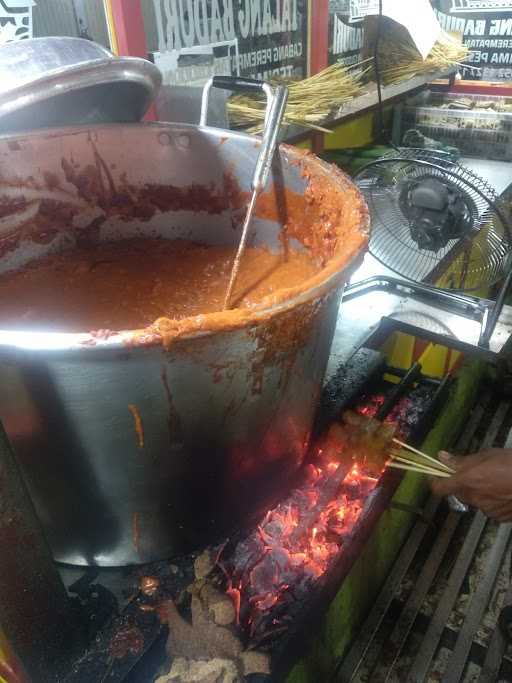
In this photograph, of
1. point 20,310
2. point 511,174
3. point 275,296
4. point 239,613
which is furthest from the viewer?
point 511,174

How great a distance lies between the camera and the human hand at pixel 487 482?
4.22 ft

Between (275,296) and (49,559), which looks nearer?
(275,296)

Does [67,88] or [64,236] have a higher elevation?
[67,88]

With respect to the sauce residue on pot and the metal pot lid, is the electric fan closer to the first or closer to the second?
Answer: the sauce residue on pot

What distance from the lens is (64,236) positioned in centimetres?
168

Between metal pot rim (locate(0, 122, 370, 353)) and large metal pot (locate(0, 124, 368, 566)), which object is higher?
metal pot rim (locate(0, 122, 370, 353))

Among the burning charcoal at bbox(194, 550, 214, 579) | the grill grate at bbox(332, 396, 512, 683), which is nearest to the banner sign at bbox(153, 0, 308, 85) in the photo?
the burning charcoal at bbox(194, 550, 214, 579)

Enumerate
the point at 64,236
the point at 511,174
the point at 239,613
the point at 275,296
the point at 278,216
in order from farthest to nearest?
the point at 511,174
the point at 64,236
the point at 278,216
the point at 239,613
the point at 275,296

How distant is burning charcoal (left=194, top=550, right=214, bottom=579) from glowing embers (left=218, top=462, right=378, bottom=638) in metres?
0.03

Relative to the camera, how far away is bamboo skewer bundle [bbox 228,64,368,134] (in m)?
2.28

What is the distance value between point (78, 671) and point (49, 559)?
0.28 metres

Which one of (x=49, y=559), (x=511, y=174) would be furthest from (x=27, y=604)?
(x=511, y=174)

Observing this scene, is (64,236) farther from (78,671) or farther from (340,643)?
(340,643)

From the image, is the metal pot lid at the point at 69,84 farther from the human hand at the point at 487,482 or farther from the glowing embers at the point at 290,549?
the human hand at the point at 487,482
